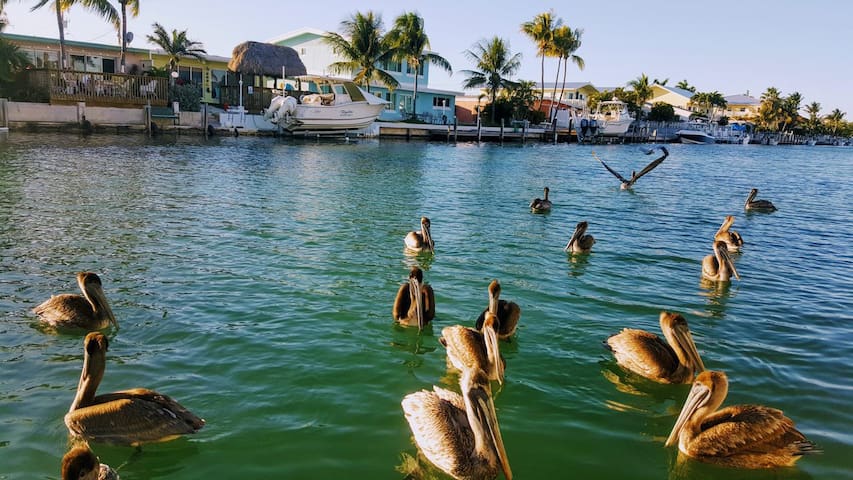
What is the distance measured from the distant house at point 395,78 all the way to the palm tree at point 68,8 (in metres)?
20.6

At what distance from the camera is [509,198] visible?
2166 cm

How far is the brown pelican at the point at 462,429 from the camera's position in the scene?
15.2 feet

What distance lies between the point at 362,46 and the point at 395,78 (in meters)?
8.41

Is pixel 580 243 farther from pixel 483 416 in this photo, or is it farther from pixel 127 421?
pixel 127 421

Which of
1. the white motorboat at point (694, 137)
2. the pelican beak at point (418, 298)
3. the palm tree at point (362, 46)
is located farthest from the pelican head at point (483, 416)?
the white motorboat at point (694, 137)

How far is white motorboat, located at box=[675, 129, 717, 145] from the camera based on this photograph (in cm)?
8706

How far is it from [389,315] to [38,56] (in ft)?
164

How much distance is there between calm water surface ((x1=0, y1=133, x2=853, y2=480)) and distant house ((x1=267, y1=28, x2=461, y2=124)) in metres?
42.9

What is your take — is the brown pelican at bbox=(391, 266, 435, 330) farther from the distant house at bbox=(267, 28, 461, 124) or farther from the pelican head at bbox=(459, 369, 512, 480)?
the distant house at bbox=(267, 28, 461, 124)

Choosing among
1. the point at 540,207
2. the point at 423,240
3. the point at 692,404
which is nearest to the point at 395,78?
the point at 540,207

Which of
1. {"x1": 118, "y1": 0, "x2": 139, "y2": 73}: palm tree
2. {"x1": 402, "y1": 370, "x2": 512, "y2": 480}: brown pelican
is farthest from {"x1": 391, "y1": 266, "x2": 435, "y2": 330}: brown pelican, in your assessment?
{"x1": 118, "y1": 0, "x2": 139, "y2": 73}: palm tree

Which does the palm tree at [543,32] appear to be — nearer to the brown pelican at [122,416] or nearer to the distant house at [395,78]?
the distant house at [395,78]

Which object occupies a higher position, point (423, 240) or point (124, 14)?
point (124, 14)

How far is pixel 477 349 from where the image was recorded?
6633 millimetres
